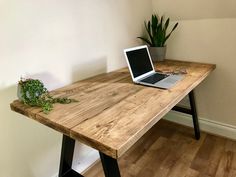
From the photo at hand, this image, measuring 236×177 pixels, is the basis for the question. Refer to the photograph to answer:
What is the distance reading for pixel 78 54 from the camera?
1495 mm

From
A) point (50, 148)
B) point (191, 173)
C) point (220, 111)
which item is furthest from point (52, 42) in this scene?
point (220, 111)

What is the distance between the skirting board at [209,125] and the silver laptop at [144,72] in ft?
2.88

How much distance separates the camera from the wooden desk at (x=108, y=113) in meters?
0.82

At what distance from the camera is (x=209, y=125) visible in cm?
213

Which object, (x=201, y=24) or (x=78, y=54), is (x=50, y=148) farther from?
(x=201, y=24)

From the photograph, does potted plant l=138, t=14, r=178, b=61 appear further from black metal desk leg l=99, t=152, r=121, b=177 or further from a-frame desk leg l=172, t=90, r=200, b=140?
black metal desk leg l=99, t=152, r=121, b=177

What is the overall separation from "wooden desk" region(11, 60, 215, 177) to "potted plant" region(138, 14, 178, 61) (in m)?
0.50

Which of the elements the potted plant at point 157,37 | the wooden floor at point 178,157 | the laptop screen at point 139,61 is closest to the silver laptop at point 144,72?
the laptop screen at point 139,61

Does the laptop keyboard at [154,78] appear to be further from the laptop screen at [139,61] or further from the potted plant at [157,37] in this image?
the potted plant at [157,37]

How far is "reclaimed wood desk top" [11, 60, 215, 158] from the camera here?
0.82 meters

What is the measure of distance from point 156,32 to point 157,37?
51mm

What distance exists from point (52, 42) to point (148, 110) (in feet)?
2.46

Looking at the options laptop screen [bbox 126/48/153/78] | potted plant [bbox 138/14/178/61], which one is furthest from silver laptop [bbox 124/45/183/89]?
potted plant [bbox 138/14/178/61]

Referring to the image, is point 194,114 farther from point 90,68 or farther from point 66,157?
point 66,157
